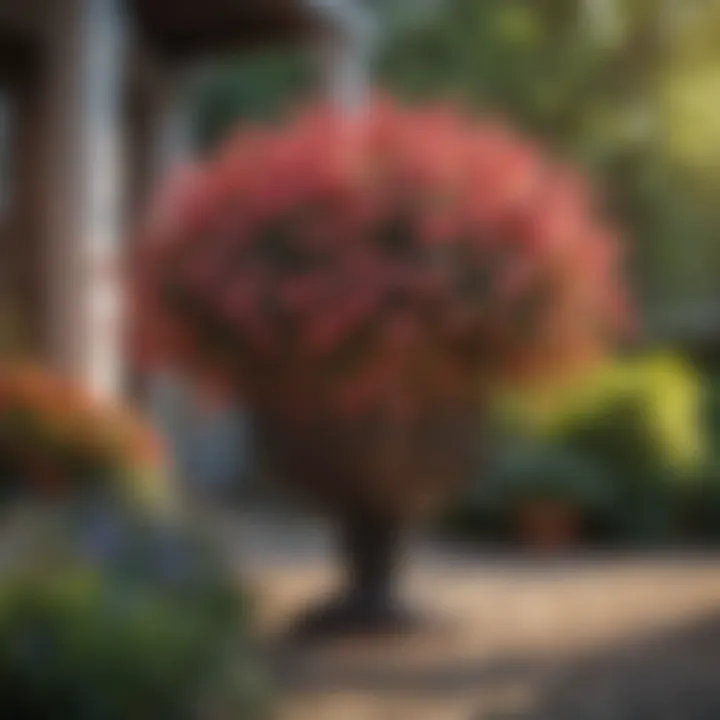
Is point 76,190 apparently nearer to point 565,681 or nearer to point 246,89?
point 565,681

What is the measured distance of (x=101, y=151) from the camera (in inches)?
379

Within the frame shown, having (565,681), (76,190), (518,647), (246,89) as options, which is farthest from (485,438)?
(246,89)

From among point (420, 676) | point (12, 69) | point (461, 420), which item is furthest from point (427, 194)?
point (12, 69)

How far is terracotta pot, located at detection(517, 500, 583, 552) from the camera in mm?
11406

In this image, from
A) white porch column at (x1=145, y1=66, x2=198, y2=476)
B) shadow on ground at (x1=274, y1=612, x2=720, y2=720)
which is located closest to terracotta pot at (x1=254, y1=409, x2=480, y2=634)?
shadow on ground at (x1=274, y1=612, x2=720, y2=720)

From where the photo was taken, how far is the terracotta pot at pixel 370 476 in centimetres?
730

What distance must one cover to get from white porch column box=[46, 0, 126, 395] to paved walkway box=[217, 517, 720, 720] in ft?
5.35

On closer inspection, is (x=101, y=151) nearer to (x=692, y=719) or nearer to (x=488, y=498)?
(x=488, y=498)

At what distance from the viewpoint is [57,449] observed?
7809mm

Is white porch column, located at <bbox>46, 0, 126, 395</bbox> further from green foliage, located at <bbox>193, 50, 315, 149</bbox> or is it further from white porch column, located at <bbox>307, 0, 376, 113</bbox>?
green foliage, located at <bbox>193, 50, 315, 149</bbox>

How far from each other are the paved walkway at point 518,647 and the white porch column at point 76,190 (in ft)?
5.35

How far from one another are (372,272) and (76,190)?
3006mm

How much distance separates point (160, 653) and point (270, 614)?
334cm

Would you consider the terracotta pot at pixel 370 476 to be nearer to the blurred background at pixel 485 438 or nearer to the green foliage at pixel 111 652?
the blurred background at pixel 485 438
